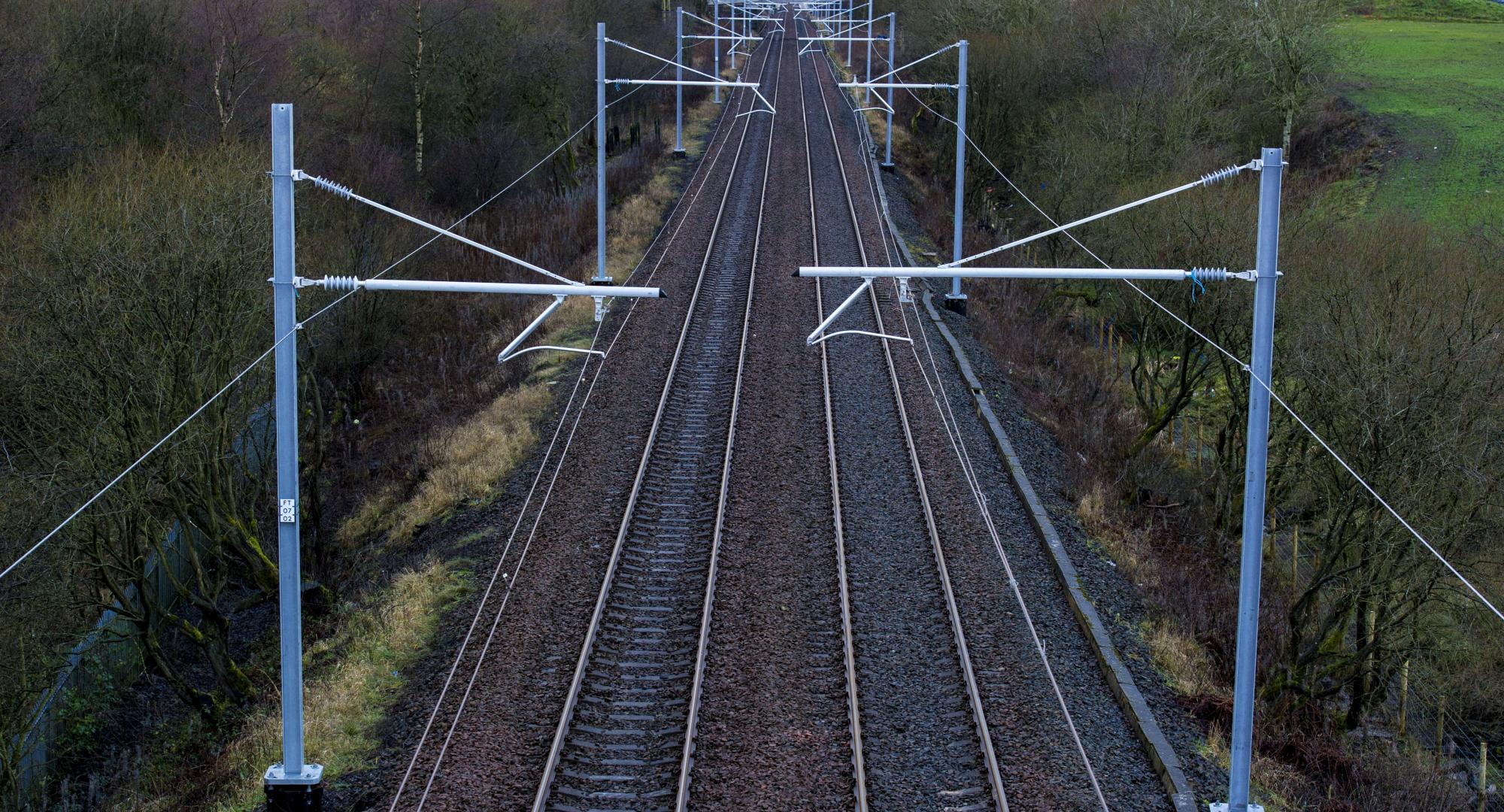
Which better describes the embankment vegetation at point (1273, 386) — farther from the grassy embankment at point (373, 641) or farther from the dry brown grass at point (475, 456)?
the dry brown grass at point (475, 456)

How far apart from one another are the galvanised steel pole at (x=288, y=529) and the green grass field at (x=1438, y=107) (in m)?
30.1

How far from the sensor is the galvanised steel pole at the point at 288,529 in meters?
10.0

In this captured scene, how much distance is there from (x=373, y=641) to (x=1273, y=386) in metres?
13.2

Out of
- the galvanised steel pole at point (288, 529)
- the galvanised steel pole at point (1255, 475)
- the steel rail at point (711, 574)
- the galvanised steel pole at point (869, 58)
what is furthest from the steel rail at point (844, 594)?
the galvanised steel pole at point (869, 58)

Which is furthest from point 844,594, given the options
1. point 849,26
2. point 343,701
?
point 849,26

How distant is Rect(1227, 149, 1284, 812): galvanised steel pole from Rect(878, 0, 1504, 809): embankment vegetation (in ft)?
5.87

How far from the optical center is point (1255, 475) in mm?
10078

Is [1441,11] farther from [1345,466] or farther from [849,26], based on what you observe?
[1345,466]

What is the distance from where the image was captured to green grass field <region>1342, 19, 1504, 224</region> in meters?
40.0

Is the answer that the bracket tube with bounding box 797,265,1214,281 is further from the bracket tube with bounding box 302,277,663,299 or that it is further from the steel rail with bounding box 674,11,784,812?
the steel rail with bounding box 674,11,784,812

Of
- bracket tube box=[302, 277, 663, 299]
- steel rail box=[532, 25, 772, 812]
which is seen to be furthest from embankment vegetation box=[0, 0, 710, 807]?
bracket tube box=[302, 277, 663, 299]

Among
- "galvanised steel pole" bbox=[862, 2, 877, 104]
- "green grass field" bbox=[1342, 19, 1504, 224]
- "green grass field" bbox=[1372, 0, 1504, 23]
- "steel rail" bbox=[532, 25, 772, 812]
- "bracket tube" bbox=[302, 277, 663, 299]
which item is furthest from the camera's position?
"green grass field" bbox=[1372, 0, 1504, 23]

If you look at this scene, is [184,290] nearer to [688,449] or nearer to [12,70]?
[688,449]

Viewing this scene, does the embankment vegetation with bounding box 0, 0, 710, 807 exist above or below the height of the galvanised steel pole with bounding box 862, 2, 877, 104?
below
